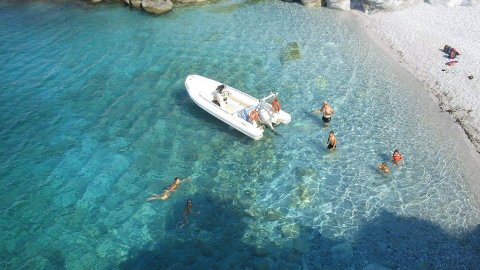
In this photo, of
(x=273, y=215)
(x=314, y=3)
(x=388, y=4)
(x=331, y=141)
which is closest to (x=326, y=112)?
(x=331, y=141)

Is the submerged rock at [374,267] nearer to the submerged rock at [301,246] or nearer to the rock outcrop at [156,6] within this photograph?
the submerged rock at [301,246]

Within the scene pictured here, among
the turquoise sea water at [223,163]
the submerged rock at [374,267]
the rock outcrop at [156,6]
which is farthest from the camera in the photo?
the rock outcrop at [156,6]

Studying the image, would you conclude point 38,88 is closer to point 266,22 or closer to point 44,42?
point 44,42

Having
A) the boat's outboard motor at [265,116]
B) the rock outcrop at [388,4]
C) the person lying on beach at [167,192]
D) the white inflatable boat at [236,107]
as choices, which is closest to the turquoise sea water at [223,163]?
the person lying on beach at [167,192]

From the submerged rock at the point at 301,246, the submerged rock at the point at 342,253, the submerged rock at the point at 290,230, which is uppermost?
the submerged rock at the point at 290,230

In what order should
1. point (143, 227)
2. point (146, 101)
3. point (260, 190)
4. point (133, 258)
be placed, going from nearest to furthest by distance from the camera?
point (133, 258) → point (143, 227) → point (260, 190) → point (146, 101)

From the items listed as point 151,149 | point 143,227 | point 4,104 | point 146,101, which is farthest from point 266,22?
point 143,227
